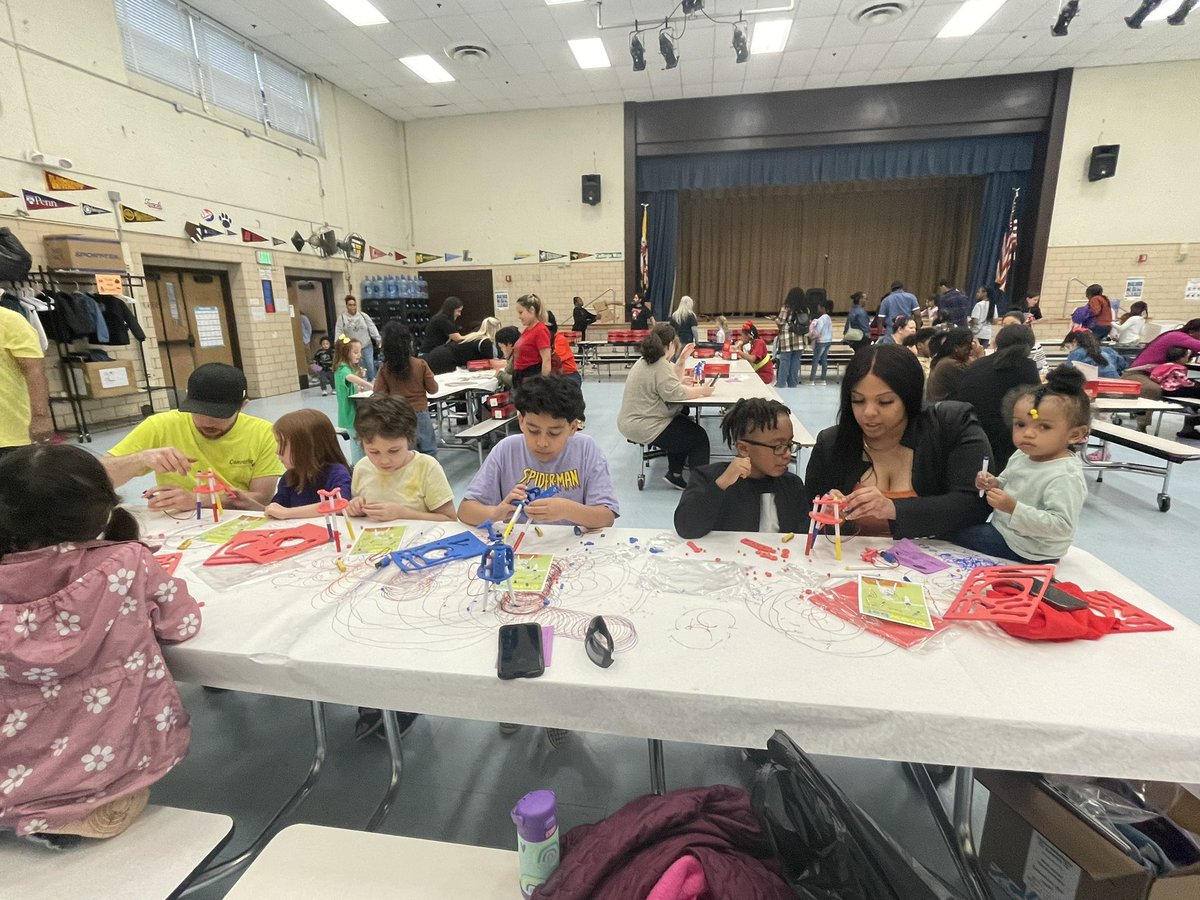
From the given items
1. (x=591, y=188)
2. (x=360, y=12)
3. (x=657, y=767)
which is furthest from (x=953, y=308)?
(x=657, y=767)

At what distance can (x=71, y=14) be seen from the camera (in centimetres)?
562

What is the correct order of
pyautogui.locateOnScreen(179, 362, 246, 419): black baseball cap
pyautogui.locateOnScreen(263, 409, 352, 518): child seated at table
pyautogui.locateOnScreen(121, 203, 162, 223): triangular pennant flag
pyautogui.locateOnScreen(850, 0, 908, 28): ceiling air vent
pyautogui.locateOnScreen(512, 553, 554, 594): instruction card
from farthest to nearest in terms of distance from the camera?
pyautogui.locateOnScreen(850, 0, 908, 28): ceiling air vent, pyautogui.locateOnScreen(121, 203, 162, 223): triangular pennant flag, pyautogui.locateOnScreen(263, 409, 352, 518): child seated at table, pyautogui.locateOnScreen(179, 362, 246, 419): black baseball cap, pyautogui.locateOnScreen(512, 553, 554, 594): instruction card

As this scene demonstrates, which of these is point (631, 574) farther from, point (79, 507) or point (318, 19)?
point (318, 19)

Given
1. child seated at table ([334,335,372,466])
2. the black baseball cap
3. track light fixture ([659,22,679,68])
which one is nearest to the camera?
the black baseball cap

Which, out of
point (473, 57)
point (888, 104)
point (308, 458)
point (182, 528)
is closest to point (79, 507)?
point (182, 528)

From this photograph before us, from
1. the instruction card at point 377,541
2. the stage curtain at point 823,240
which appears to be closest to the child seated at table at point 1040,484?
the instruction card at point 377,541

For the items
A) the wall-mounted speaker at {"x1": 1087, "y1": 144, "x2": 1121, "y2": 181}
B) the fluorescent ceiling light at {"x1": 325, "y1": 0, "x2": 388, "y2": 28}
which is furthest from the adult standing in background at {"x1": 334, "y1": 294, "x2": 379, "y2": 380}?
the wall-mounted speaker at {"x1": 1087, "y1": 144, "x2": 1121, "y2": 181}

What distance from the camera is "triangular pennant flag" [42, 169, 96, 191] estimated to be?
218 inches

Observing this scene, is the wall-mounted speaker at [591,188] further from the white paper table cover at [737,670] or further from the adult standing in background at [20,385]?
the white paper table cover at [737,670]

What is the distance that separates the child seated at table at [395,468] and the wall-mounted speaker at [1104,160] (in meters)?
12.2

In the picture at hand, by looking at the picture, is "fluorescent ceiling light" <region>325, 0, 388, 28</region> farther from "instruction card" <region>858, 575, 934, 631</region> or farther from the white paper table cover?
"instruction card" <region>858, 575, 934, 631</region>

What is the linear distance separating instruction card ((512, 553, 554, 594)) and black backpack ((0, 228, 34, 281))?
18.7ft

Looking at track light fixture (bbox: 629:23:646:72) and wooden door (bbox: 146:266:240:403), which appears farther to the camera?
wooden door (bbox: 146:266:240:403)

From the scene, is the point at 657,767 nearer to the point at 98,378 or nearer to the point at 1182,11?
the point at 98,378
